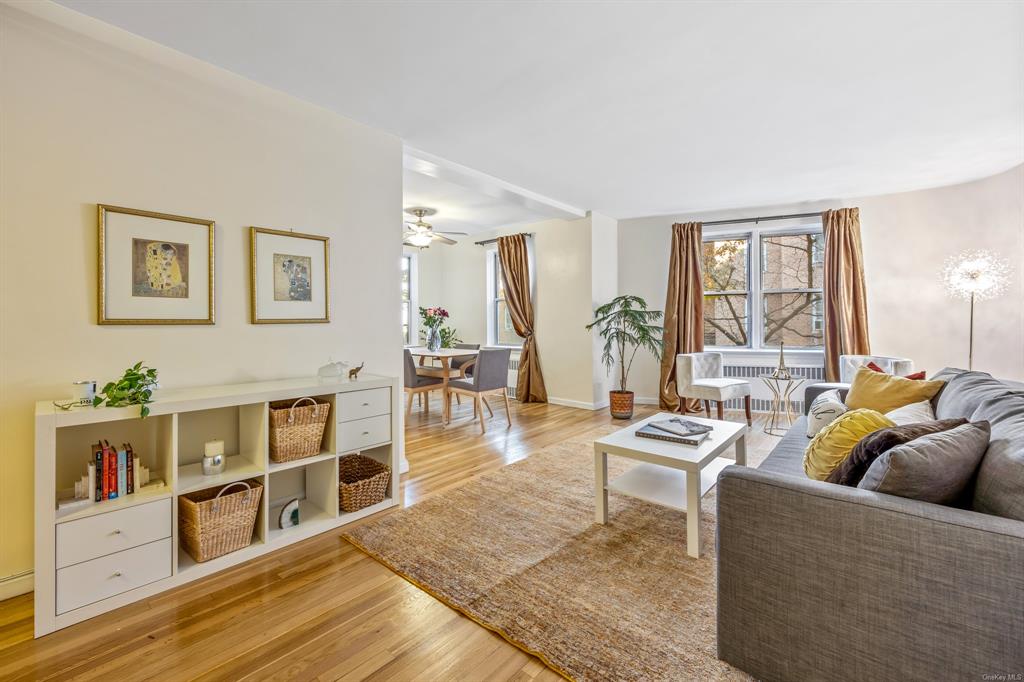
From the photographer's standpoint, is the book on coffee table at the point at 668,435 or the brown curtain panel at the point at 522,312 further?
the brown curtain panel at the point at 522,312

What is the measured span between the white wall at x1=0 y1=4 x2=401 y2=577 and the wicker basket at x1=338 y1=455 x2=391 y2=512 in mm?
645

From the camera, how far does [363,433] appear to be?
2602mm

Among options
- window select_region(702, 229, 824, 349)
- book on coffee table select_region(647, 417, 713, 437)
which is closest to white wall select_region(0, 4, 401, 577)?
book on coffee table select_region(647, 417, 713, 437)

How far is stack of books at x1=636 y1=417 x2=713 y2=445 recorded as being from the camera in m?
2.50

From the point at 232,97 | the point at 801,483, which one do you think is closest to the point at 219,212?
the point at 232,97

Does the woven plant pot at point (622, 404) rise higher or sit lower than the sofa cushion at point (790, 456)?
lower

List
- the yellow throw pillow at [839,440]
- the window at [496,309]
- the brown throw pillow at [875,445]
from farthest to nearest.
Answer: the window at [496,309], the yellow throw pillow at [839,440], the brown throw pillow at [875,445]

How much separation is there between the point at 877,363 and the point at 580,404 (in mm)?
3035

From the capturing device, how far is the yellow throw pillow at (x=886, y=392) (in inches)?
96.7

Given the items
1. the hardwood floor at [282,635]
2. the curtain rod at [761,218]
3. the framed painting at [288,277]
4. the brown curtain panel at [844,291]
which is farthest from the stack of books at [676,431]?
the curtain rod at [761,218]

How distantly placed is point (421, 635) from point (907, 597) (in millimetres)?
1486

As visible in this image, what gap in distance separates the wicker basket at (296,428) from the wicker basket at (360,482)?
311mm

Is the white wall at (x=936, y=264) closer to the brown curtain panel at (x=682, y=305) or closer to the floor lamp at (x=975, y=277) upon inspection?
the floor lamp at (x=975, y=277)

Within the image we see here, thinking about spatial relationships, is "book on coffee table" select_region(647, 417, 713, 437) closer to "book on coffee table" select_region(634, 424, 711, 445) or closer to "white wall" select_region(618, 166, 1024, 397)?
"book on coffee table" select_region(634, 424, 711, 445)
